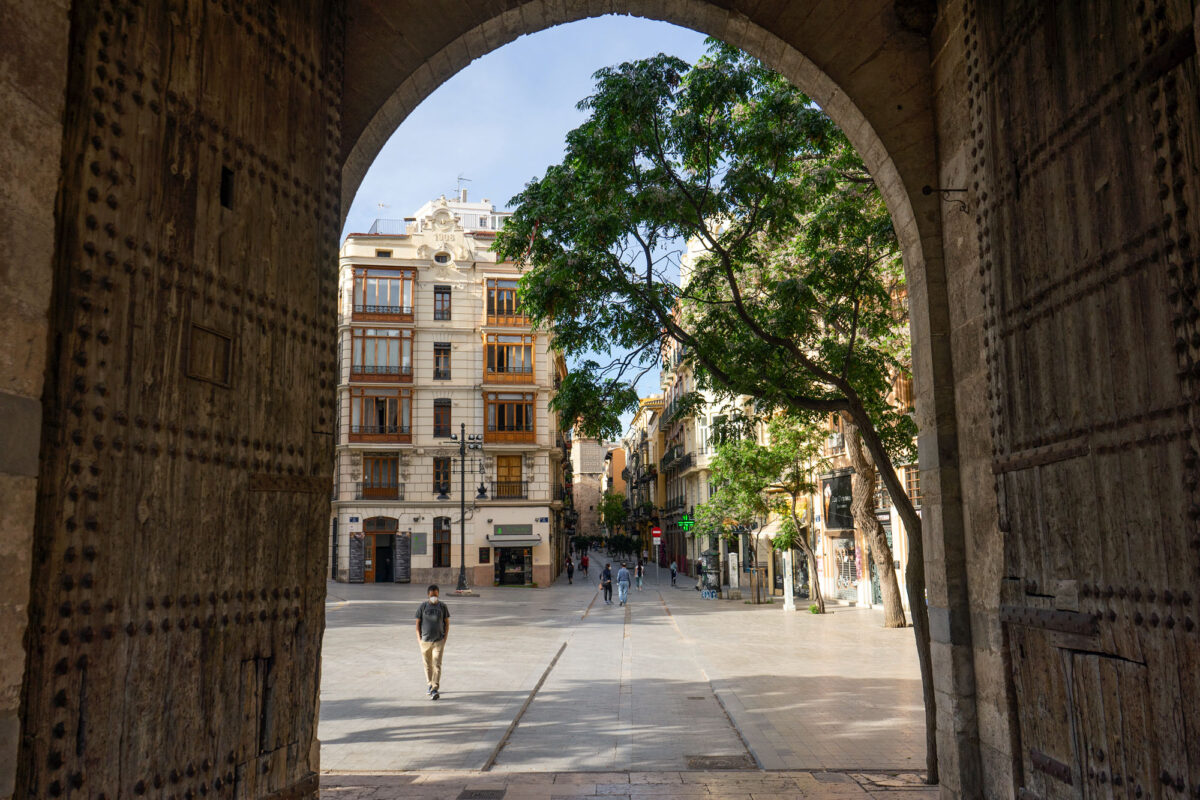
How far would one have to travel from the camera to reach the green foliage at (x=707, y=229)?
916 centimetres

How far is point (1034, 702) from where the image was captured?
421cm

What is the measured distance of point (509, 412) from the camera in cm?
3894

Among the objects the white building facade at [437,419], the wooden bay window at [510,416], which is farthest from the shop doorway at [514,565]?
the wooden bay window at [510,416]

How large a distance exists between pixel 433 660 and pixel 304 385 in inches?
297

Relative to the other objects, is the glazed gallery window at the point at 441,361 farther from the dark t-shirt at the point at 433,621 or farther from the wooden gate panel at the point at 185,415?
the wooden gate panel at the point at 185,415

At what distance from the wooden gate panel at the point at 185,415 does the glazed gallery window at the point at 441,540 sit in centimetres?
3398

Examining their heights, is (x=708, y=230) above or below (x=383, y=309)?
below

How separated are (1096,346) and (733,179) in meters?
6.14

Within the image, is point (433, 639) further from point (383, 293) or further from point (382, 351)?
point (383, 293)

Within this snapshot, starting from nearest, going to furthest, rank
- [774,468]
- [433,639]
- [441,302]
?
[433,639], [774,468], [441,302]

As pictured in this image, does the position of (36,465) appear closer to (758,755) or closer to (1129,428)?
(1129,428)

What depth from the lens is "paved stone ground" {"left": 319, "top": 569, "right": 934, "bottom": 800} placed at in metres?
7.18

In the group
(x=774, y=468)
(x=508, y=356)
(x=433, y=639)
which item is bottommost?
(x=433, y=639)

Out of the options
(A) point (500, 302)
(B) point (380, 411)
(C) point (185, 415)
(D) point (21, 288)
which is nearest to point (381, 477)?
(B) point (380, 411)
